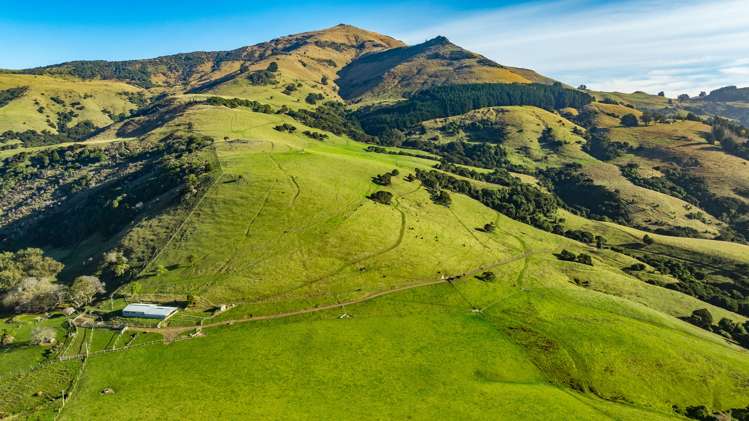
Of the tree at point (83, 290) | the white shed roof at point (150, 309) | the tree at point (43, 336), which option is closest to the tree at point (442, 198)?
the white shed roof at point (150, 309)

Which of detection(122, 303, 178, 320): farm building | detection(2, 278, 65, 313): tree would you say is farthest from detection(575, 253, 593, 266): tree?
detection(2, 278, 65, 313): tree

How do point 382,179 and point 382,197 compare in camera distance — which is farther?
point 382,179

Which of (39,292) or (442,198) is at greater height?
(442,198)

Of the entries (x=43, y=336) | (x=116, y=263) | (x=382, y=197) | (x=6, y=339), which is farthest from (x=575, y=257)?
(x=6, y=339)

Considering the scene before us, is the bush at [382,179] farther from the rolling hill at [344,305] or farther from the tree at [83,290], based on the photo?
the tree at [83,290]

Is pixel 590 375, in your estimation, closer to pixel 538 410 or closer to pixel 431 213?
pixel 538 410

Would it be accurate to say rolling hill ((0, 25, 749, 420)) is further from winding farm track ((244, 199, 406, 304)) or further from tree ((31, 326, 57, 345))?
winding farm track ((244, 199, 406, 304))

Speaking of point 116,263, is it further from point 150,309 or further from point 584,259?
point 584,259
